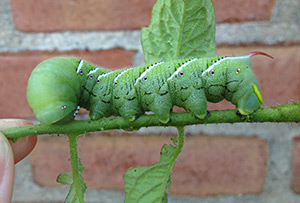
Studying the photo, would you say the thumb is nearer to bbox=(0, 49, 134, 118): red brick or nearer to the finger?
the finger

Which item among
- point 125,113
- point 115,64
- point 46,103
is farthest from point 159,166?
point 115,64

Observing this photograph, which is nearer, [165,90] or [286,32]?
[165,90]

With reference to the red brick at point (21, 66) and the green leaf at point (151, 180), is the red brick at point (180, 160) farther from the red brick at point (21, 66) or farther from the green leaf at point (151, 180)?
the green leaf at point (151, 180)

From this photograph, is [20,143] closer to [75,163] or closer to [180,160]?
[75,163]

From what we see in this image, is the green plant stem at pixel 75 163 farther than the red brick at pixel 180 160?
No

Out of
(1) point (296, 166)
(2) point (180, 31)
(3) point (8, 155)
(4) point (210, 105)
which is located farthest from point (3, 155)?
(1) point (296, 166)

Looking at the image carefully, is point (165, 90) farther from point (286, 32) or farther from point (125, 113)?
point (286, 32)

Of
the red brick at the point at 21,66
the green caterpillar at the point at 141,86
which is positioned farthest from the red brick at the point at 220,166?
the green caterpillar at the point at 141,86
